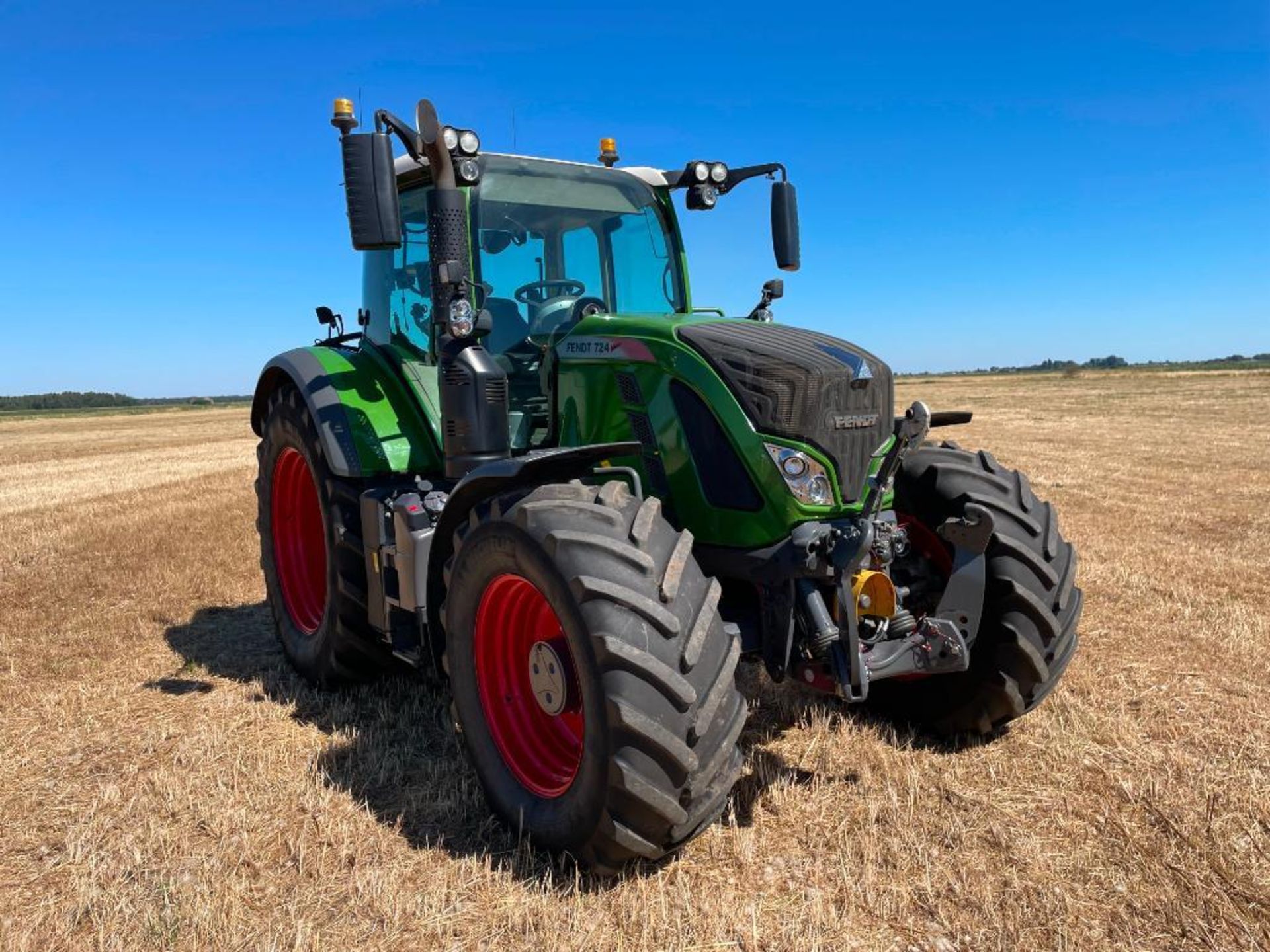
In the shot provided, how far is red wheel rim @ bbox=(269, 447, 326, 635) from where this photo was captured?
516 cm

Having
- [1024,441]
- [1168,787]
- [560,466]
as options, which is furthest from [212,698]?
[1024,441]

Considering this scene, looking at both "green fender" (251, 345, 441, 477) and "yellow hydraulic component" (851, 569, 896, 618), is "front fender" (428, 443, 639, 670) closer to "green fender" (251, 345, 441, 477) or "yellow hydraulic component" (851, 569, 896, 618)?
"green fender" (251, 345, 441, 477)

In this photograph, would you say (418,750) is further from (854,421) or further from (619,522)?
(854,421)

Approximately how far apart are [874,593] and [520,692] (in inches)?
52.0

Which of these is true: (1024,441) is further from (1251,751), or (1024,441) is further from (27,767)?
(27,767)

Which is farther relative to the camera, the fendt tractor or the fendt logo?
the fendt logo

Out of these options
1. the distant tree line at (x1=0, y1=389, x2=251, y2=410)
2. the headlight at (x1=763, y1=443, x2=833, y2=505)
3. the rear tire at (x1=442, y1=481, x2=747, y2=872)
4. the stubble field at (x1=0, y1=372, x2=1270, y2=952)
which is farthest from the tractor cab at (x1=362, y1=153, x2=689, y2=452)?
the distant tree line at (x1=0, y1=389, x2=251, y2=410)

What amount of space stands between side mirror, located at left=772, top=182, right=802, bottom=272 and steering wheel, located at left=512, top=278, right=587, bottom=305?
98 cm

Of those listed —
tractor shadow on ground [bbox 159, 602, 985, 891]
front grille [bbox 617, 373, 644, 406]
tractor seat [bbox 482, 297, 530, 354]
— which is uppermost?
tractor seat [bbox 482, 297, 530, 354]

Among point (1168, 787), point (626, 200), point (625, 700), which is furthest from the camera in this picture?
point (626, 200)

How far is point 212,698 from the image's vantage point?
183 inches

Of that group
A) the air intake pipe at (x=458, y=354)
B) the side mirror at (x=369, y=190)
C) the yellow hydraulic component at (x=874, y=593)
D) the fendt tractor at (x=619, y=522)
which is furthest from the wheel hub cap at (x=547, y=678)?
the side mirror at (x=369, y=190)

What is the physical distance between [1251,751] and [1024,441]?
15038 mm

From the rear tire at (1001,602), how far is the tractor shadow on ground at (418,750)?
0.24 m
